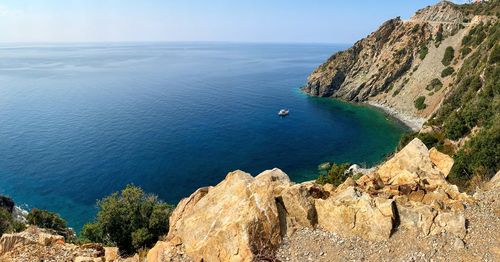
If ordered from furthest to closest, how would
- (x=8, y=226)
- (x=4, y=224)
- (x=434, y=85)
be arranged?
(x=434, y=85), (x=4, y=224), (x=8, y=226)

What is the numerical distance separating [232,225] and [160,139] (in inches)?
2881

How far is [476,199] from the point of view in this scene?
811 inches

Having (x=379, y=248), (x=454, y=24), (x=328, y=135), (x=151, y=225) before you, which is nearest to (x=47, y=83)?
(x=328, y=135)

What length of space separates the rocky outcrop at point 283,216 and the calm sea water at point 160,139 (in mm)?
41402

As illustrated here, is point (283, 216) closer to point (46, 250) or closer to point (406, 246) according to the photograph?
point (406, 246)

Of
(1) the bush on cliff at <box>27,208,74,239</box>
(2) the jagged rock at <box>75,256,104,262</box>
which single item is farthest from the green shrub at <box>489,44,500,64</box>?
(1) the bush on cliff at <box>27,208,74,239</box>

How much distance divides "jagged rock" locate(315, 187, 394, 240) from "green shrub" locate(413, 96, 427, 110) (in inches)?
3735

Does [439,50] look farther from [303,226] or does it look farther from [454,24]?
[303,226]

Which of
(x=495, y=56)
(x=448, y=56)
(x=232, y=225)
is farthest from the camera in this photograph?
(x=448, y=56)

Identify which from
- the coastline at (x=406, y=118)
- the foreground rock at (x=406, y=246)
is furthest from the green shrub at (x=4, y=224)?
the coastline at (x=406, y=118)

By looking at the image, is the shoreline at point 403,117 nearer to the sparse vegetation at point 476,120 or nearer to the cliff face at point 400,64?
the cliff face at point 400,64

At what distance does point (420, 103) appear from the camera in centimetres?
10512

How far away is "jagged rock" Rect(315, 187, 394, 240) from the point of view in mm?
18828

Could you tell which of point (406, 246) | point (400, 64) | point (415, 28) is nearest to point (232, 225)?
point (406, 246)
